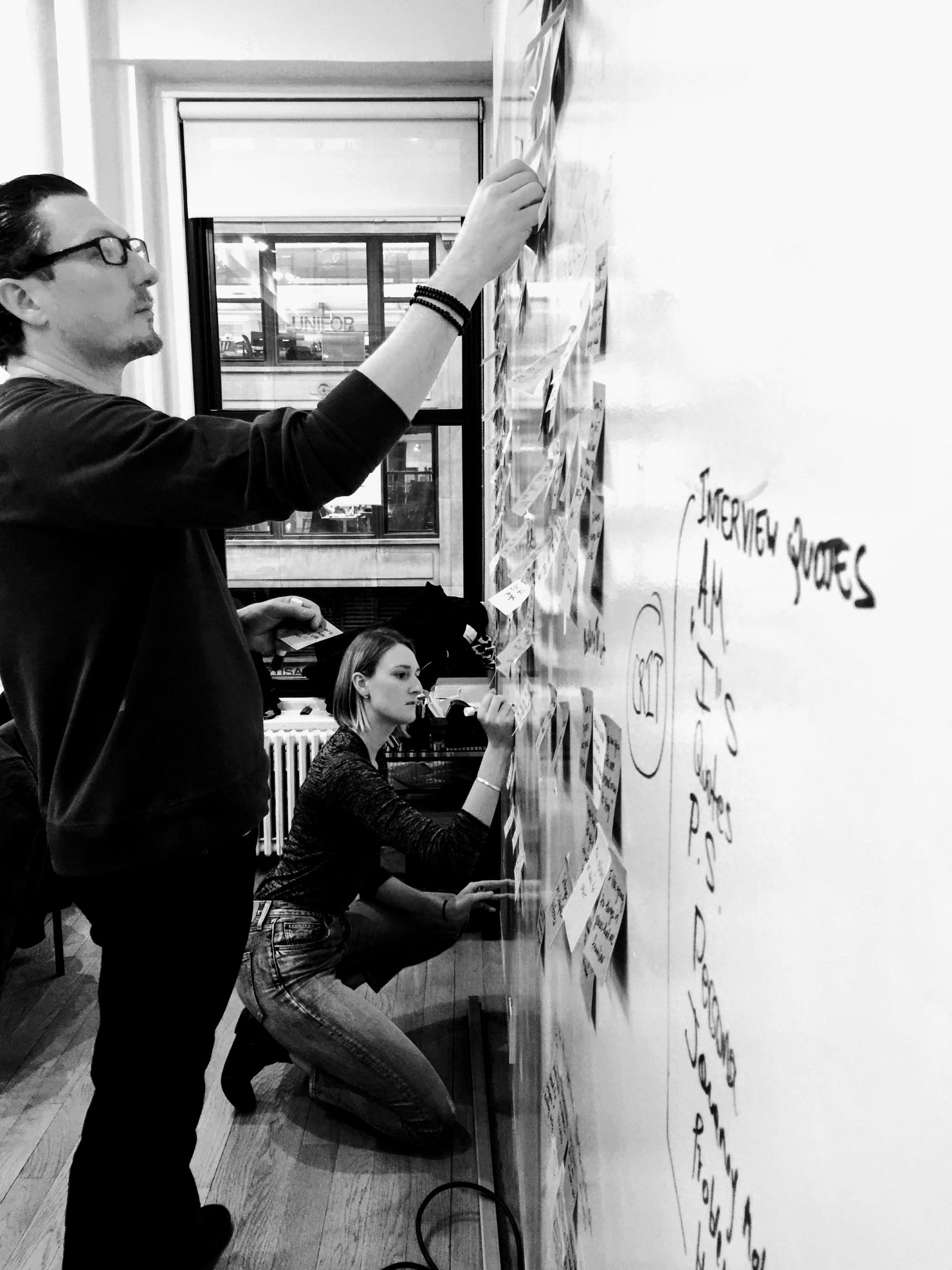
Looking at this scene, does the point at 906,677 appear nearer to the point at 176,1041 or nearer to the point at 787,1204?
the point at 787,1204

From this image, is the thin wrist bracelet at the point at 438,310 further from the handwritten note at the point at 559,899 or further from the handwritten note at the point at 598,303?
the handwritten note at the point at 559,899

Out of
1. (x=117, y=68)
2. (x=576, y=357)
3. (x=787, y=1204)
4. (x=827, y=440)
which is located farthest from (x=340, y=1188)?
(x=117, y=68)

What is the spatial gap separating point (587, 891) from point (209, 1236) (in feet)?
5.20

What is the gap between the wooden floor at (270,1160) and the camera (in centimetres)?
186

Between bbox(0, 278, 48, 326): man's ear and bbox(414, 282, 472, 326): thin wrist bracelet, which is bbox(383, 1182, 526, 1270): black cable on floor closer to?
bbox(414, 282, 472, 326): thin wrist bracelet

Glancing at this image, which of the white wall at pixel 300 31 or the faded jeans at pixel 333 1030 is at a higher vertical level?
the white wall at pixel 300 31

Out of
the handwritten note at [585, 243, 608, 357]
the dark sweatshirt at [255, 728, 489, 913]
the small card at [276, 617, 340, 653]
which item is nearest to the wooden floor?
the dark sweatshirt at [255, 728, 489, 913]

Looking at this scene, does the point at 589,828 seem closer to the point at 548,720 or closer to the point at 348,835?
the point at 548,720

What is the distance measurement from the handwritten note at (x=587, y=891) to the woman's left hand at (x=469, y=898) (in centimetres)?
168

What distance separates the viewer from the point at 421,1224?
1.92m

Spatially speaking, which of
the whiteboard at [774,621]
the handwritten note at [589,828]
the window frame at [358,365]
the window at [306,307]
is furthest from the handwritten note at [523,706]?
the window at [306,307]

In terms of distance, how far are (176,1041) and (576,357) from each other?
1189mm

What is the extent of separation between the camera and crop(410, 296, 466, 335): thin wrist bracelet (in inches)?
40.1

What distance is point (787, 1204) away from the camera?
0.29 metres
